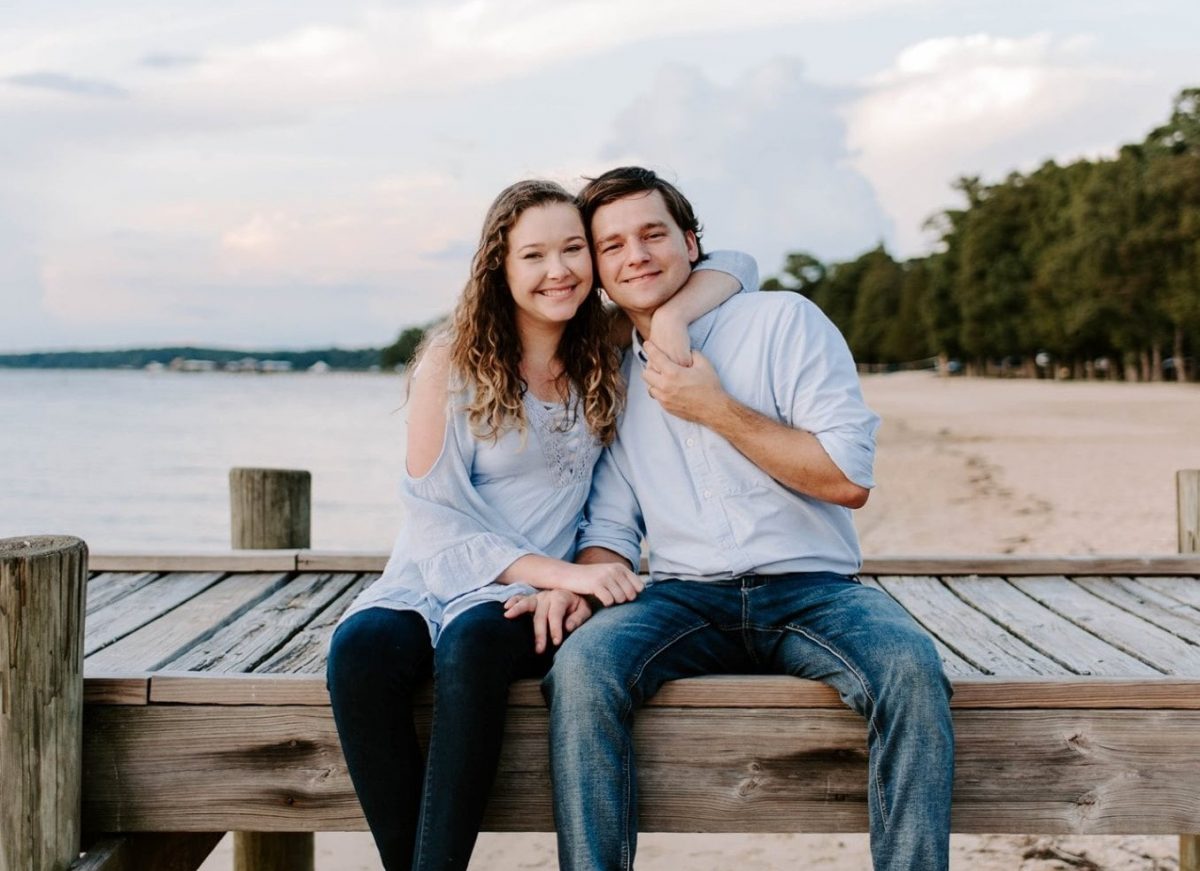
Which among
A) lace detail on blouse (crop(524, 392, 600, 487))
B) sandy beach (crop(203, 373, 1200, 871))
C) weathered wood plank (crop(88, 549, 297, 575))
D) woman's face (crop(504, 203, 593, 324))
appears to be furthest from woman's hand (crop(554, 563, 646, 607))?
sandy beach (crop(203, 373, 1200, 871))

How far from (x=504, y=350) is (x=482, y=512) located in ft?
1.59

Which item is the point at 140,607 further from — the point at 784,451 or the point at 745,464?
the point at 784,451

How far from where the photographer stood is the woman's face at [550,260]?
3271mm

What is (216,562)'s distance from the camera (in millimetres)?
4879

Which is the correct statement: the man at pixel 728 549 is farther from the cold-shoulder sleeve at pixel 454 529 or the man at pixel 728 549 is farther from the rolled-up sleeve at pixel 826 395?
the cold-shoulder sleeve at pixel 454 529

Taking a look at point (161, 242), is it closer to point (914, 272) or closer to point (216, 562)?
point (216, 562)

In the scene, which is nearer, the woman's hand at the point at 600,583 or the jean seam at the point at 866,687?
the jean seam at the point at 866,687

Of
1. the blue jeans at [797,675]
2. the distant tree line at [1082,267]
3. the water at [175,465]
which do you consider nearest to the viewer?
the blue jeans at [797,675]

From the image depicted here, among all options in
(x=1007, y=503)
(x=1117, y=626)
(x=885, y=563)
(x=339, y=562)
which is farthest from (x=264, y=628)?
(x=1007, y=503)

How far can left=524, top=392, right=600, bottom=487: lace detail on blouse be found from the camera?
132 inches

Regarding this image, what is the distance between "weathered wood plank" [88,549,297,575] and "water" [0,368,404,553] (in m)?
0.05

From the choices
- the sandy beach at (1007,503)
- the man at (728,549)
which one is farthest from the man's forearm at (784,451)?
the sandy beach at (1007,503)

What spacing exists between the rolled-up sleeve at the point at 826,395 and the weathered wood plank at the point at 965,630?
767mm

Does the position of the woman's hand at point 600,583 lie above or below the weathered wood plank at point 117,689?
above
